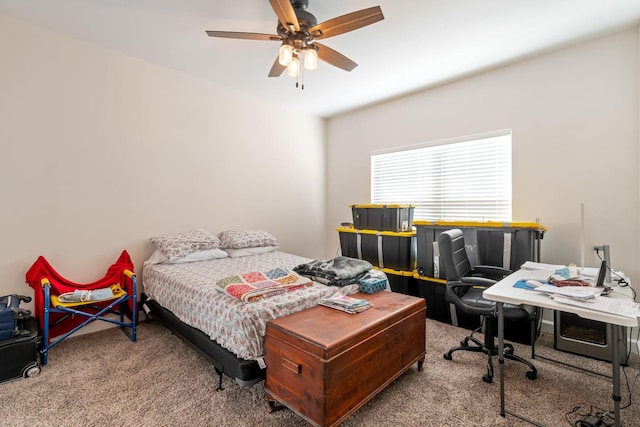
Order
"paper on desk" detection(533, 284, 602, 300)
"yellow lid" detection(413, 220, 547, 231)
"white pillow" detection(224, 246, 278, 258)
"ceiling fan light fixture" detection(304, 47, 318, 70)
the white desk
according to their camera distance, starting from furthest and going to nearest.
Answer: "white pillow" detection(224, 246, 278, 258) < "yellow lid" detection(413, 220, 547, 231) < "ceiling fan light fixture" detection(304, 47, 318, 70) < "paper on desk" detection(533, 284, 602, 300) < the white desk

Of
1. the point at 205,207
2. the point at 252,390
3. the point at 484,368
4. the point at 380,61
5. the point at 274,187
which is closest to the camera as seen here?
the point at 252,390

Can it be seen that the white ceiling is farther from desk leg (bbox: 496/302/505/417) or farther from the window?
desk leg (bbox: 496/302/505/417)

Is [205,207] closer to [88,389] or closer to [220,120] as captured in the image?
[220,120]

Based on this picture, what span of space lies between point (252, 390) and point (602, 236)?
3.17 m

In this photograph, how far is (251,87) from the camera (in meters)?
3.77

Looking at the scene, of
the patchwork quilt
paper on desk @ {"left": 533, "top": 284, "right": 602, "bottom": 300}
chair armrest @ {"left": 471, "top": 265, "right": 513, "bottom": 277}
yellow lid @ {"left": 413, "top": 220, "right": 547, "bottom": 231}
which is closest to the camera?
paper on desk @ {"left": 533, "top": 284, "right": 602, "bottom": 300}

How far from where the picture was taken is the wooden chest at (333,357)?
1477 mm

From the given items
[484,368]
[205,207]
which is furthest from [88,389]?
[484,368]

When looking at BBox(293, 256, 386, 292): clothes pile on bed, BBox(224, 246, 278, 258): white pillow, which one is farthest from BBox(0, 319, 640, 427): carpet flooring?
BBox(224, 246, 278, 258): white pillow

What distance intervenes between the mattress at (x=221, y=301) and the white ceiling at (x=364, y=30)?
209cm

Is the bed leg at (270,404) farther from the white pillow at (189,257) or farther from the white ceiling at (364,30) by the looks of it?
the white ceiling at (364,30)

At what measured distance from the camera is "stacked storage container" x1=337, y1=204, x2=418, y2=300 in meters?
3.49

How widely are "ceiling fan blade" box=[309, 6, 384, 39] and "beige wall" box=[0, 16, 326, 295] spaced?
2.09m

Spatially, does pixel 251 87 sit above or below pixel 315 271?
above
